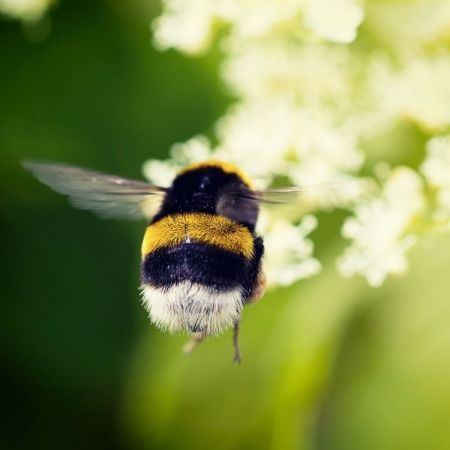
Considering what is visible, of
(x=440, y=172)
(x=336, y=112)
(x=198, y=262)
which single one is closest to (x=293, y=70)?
(x=336, y=112)

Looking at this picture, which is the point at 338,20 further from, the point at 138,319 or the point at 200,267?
the point at 138,319

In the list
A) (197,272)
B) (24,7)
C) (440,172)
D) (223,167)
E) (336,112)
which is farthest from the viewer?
(24,7)

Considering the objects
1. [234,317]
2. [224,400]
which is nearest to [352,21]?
[234,317]

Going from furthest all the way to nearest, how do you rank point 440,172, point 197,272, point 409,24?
point 409,24 → point 440,172 → point 197,272

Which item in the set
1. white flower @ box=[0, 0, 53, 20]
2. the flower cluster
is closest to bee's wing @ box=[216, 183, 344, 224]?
the flower cluster

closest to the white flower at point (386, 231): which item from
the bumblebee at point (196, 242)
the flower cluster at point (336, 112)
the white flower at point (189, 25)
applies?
the flower cluster at point (336, 112)

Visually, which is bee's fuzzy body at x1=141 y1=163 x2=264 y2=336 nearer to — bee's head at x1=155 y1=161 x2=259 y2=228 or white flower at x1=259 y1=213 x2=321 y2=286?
bee's head at x1=155 y1=161 x2=259 y2=228
